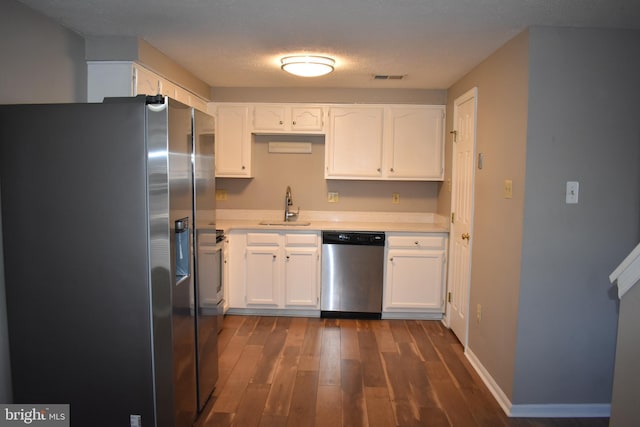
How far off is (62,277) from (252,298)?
2338 millimetres

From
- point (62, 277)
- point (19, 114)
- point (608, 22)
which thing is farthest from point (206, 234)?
Answer: point (608, 22)

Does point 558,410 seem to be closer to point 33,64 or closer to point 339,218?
point 339,218

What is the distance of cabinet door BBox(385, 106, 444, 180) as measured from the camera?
4371 millimetres

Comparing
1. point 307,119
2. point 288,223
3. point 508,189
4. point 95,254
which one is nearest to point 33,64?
point 95,254

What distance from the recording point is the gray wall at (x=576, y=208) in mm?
2475

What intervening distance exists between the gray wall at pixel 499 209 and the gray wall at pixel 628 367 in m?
0.87

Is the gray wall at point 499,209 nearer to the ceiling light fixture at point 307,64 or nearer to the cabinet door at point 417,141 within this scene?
the cabinet door at point 417,141

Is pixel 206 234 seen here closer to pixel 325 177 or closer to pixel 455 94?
pixel 325 177

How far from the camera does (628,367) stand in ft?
5.42

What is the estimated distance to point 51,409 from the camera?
209 centimetres

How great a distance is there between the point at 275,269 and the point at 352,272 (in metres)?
0.76

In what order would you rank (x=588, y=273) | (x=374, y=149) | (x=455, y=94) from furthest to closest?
(x=374, y=149)
(x=455, y=94)
(x=588, y=273)

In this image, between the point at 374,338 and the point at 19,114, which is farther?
the point at 374,338

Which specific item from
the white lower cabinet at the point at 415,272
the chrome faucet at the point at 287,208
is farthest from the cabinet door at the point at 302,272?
the white lower cabinet at the point at 415,272
